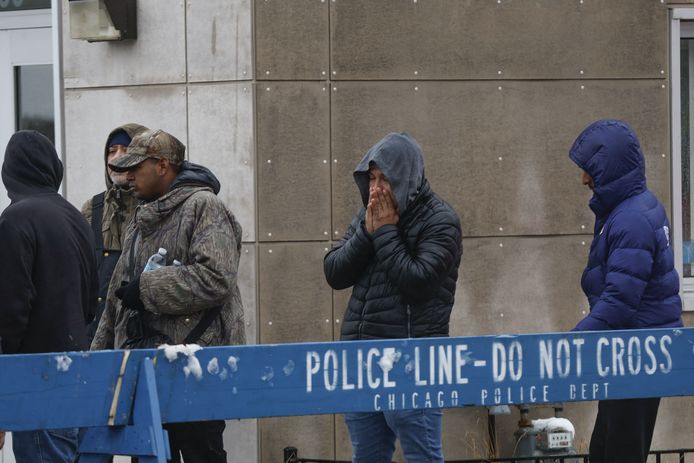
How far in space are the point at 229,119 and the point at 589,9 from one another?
2.21 metres

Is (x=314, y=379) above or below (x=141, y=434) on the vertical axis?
above

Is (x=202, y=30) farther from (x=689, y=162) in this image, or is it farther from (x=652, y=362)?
(x=652, y=362)

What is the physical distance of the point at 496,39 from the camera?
7.43 m

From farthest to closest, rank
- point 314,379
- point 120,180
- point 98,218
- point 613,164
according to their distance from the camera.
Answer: point 98,218, point 120,180, point 613,164, point 314,379

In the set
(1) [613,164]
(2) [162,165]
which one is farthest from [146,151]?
(1) [613,164]

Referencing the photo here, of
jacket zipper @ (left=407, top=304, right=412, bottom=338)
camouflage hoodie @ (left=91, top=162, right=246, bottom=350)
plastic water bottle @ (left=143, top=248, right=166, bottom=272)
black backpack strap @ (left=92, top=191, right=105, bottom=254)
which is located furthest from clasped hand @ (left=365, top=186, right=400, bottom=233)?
black backpack strap @ (left=92, top=191, right=105, bottom=254)

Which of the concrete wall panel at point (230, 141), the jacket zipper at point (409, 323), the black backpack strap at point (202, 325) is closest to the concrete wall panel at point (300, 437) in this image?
the concrete wall panel at point (230, 141)

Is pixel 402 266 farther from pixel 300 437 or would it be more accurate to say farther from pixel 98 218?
pixel 300 437

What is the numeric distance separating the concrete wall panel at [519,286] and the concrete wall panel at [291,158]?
0.92m

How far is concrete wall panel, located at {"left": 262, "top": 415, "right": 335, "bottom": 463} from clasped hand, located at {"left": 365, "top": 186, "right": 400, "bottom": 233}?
2.27m

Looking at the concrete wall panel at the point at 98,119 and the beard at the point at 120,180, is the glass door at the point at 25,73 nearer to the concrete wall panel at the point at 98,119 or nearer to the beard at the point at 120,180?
the concrete wall panel at the point at 98,119

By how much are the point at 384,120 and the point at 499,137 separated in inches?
27.3

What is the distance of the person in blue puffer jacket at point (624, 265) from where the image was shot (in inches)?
211

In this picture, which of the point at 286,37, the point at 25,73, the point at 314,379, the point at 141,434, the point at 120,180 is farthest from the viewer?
the point at 25,73
